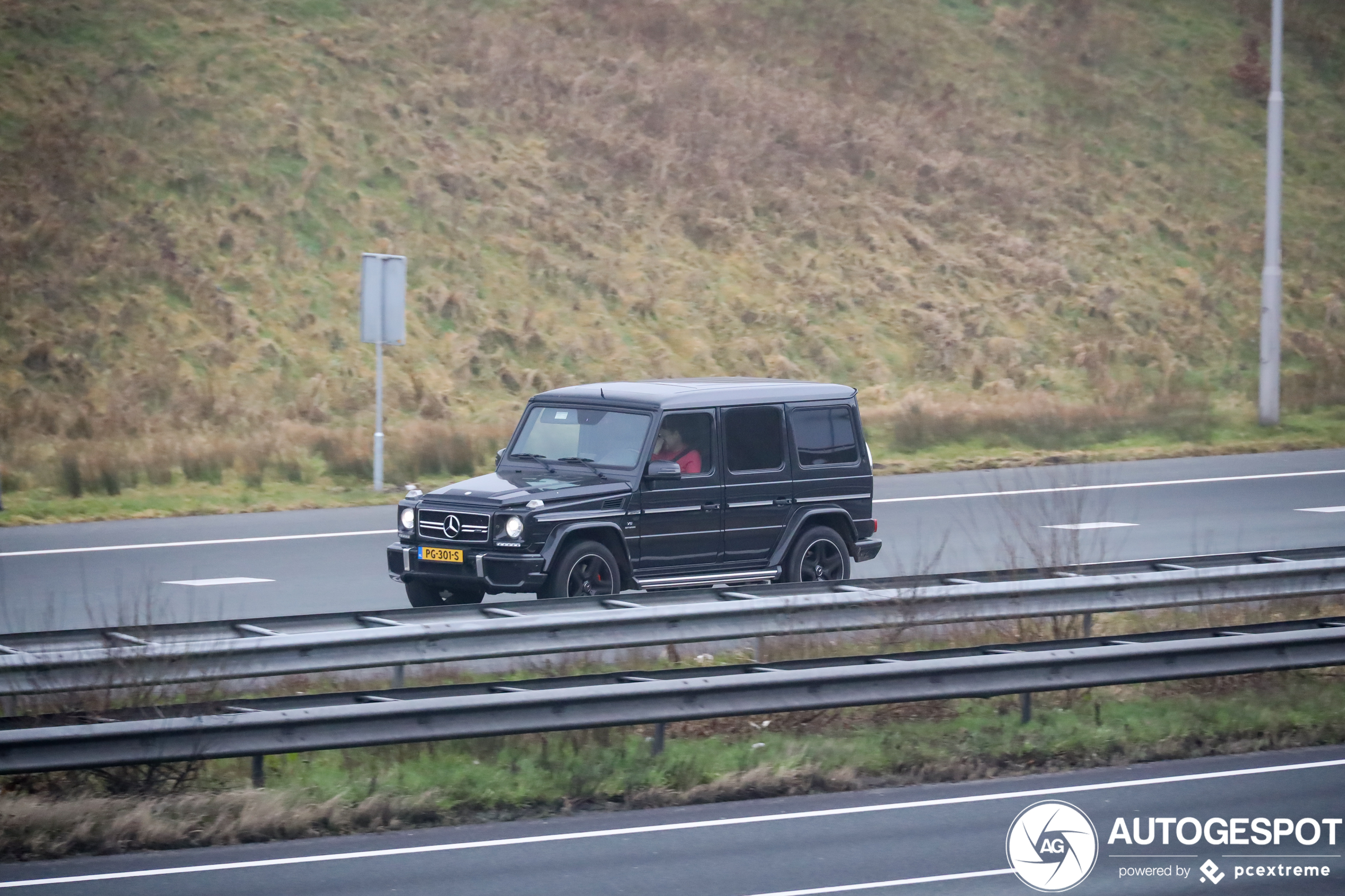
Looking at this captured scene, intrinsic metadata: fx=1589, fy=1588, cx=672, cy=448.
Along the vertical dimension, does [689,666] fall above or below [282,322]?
below

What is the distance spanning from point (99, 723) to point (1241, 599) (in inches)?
306

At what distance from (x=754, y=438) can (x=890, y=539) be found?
4.70 metres

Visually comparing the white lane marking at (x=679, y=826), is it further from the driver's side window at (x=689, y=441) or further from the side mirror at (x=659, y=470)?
the driver's side window at (x=689, y=441)

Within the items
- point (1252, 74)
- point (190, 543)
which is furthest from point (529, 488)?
point (1252, 74)

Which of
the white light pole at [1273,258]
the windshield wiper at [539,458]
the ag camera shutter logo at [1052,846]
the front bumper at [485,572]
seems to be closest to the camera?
the ag camera shutter logo at [1052,846]

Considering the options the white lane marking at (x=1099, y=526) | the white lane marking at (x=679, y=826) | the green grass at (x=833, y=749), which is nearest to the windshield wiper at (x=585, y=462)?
the green grass at (x=833, y=749)

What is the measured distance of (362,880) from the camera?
284 inches

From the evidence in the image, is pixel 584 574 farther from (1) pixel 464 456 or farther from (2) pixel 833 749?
(1) pixel 464 456

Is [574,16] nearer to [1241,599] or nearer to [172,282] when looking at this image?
[172,282]

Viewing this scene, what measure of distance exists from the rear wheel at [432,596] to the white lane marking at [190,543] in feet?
17.8

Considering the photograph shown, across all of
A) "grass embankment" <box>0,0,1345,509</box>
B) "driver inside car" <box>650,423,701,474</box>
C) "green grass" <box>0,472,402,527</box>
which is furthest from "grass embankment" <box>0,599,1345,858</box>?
"grass embankment" <box>0,0,1345,509</box>

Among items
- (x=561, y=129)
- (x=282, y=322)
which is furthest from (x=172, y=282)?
(x=561, y=129)

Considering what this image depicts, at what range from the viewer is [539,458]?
1338 cm

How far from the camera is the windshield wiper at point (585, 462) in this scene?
42.1 feet
